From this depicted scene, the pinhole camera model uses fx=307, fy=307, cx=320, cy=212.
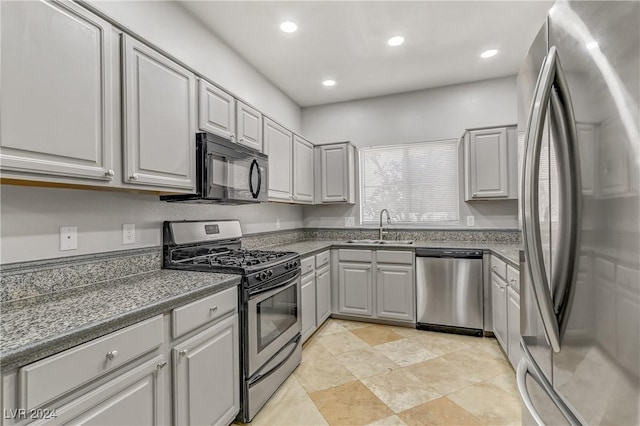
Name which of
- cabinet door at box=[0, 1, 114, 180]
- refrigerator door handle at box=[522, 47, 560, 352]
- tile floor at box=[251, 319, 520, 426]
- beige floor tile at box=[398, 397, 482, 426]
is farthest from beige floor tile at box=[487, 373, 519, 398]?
cabinet door at box=[0, 1, 114, 180]

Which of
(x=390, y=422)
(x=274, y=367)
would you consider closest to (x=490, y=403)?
(x=390, y=422)

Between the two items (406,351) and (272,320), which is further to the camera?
(406,351)

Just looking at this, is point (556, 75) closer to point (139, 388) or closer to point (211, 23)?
point (139, 388)

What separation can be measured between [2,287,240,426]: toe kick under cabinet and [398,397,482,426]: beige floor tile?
1.09m

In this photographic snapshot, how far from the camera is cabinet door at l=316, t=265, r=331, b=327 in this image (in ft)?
10.7

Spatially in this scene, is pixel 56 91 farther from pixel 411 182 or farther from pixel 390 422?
pixel 411 182

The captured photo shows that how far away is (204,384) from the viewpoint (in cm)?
155

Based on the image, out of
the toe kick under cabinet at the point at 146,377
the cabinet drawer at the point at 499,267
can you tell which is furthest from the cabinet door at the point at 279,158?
the cabinet drawer at the point at 499,267

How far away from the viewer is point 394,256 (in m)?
3.40

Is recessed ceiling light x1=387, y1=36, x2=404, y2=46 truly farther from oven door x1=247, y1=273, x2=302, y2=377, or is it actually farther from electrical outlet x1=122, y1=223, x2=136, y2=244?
electrical outlet x1=122, y1=223, x2=136, y2=244

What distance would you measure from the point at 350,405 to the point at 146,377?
4.48 ft

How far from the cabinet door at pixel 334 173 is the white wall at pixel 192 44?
0.80m

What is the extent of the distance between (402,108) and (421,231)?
163 centimetres

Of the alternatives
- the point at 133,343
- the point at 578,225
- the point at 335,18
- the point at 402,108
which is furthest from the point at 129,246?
the point at 402,108
